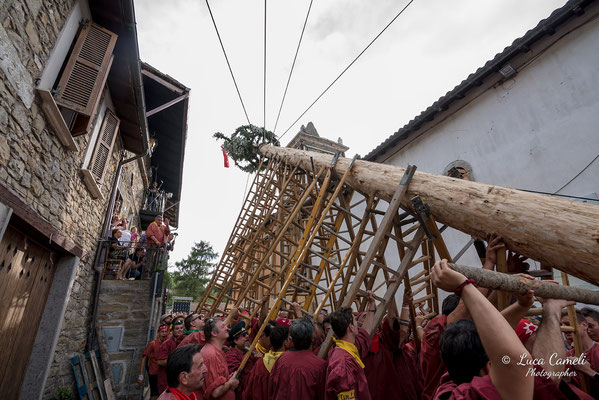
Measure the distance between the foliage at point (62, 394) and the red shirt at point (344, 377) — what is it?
204 inches

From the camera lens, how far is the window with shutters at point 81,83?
4258 millimetres

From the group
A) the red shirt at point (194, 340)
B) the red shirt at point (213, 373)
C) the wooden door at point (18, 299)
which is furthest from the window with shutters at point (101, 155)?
the red shirt at point (213, 373)

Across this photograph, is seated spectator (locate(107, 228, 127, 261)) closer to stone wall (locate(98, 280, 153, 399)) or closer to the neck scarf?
stone wall (locate(98, 280, 153, 399))

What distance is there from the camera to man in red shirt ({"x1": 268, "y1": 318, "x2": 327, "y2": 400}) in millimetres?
2729

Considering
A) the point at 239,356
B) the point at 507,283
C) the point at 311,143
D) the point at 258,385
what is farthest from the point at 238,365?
the point at 311,143

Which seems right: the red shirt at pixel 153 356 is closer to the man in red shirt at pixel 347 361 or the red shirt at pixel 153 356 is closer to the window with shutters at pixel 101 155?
the window with shutters at pixel 101 155

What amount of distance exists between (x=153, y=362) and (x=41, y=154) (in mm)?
4450

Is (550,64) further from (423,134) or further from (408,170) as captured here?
(408,170)

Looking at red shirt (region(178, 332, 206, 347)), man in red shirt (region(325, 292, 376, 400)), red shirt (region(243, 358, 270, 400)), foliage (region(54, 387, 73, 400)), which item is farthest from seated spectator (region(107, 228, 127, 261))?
man in red shirt (region(325, 292, 376, 400))

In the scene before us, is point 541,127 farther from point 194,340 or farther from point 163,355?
point 163,355

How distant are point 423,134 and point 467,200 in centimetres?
602

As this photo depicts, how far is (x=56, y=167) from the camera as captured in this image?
14.4 feet

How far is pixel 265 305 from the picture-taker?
15.2 ft

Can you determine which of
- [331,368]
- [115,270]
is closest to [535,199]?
[331,368]
